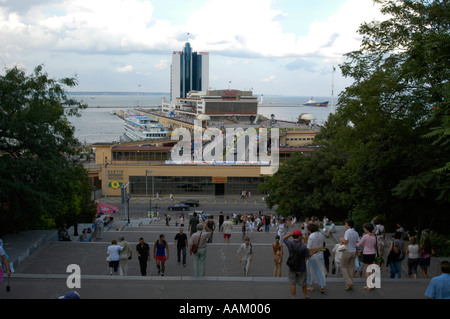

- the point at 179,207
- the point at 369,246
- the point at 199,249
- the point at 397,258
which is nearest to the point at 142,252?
the point at 199,249

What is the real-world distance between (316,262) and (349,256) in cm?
71

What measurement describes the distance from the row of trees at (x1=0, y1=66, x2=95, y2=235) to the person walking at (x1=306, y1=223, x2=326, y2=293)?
8312mm

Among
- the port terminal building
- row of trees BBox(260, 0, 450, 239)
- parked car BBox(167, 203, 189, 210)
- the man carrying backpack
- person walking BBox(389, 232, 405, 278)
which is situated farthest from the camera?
the port terminal building

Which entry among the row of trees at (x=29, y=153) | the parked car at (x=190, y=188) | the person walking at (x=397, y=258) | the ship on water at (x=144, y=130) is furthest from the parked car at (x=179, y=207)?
the ship on water at (x=144, y=130)

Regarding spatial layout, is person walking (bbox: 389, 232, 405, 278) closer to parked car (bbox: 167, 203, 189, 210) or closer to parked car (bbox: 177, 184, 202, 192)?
parked car (bbox: 167, 203, 189, 210)

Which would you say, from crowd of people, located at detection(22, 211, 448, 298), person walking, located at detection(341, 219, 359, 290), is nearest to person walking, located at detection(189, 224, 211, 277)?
crowd of people, located at detection(22, 211, 448, 298)

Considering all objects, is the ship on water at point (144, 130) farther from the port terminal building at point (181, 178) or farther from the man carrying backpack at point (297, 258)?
the man carrying backpack at point (297, 258)

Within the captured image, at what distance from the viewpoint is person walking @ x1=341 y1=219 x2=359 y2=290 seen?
8.78 metres

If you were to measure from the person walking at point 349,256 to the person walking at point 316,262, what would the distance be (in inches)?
16.3

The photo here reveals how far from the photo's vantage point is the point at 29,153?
15016mm
